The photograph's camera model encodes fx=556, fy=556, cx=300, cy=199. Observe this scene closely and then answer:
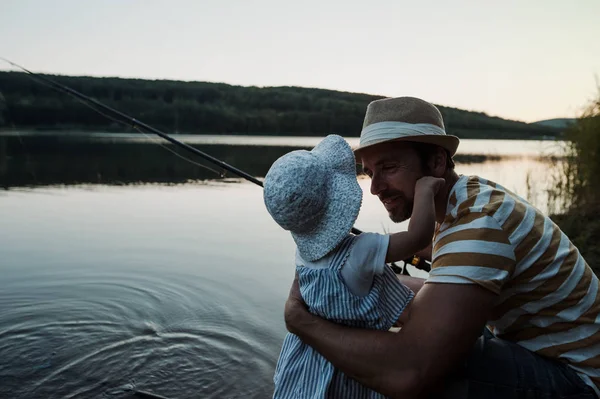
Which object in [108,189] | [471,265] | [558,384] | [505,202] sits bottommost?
[108,189]

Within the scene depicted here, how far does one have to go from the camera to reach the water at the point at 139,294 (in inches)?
167

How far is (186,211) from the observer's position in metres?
11.7

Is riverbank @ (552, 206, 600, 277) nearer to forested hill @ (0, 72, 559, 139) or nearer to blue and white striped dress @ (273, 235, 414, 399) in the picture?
blue and white striped dress @ (273, 235, 414, 399)

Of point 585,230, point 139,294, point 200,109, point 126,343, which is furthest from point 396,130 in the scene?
point 200,109

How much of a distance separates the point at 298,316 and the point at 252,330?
10.7ft

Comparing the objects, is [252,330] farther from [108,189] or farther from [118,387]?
[108,189]

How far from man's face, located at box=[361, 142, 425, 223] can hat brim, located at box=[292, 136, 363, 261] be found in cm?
27

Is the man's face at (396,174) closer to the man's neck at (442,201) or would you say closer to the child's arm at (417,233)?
the man's neck at (442,201)

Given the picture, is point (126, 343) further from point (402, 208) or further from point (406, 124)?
point (406, 124)

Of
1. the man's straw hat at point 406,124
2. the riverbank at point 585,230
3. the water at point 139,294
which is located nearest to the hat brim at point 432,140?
the man's straw hat at point 406,124

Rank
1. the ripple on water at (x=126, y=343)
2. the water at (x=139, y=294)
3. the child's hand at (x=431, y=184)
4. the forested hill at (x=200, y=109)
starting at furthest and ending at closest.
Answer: the forested hill at (x=200, y=109) → the water at (x=139, y=294) → the ripple on water at (x=126, y=343) → the child's hand at (x=431, y=184)

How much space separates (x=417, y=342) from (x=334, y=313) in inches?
13.2

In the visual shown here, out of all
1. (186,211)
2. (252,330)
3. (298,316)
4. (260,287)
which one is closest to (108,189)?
(186,211)

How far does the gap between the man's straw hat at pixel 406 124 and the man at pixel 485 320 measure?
3cm
